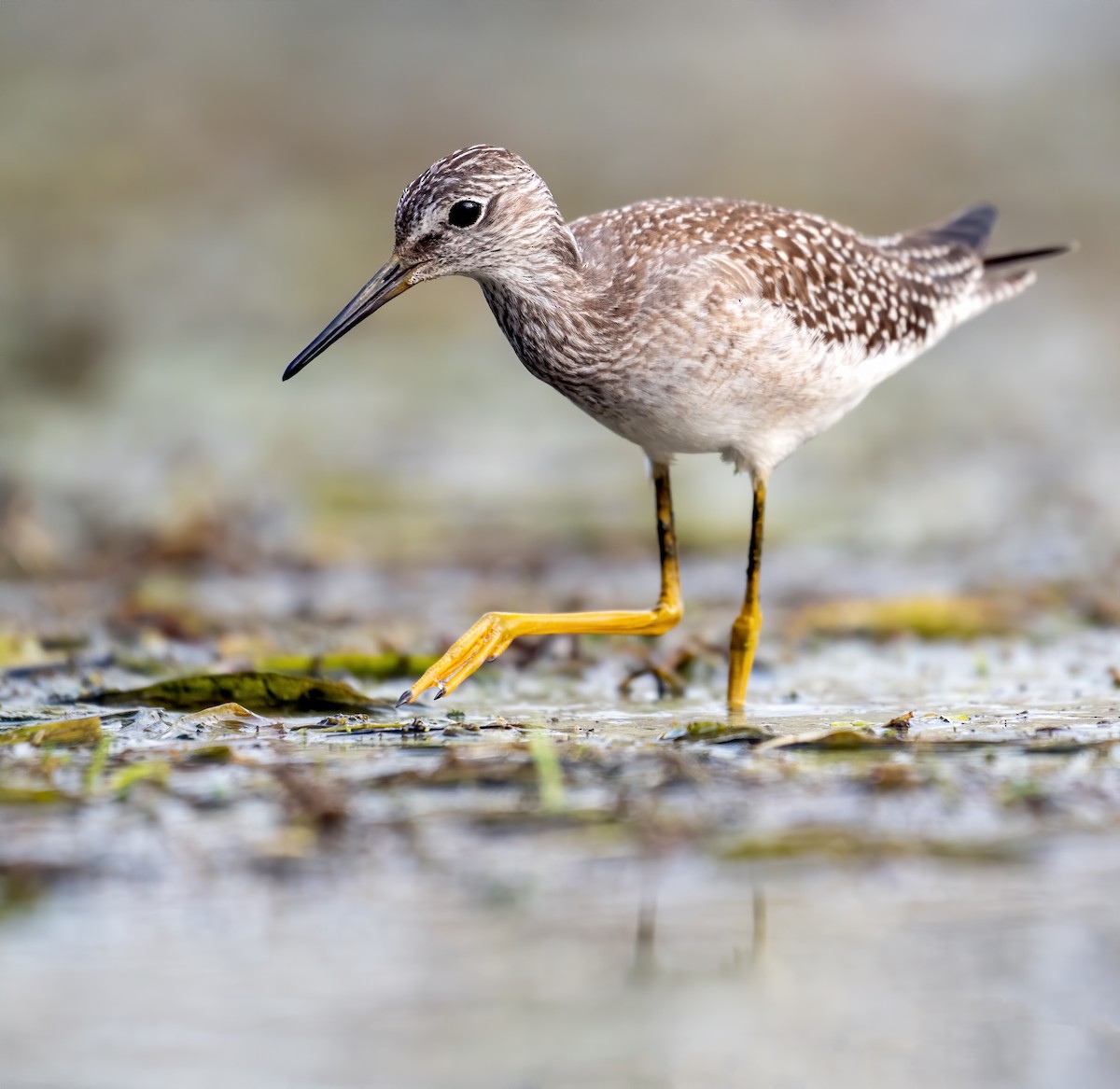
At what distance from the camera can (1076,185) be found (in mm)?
17922

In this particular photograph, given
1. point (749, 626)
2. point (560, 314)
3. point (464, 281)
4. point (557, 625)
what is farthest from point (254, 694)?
point (464, 281)

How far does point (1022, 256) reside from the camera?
889 centimetres

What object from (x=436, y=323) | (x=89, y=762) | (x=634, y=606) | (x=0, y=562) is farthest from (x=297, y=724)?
(x=436, y=323)

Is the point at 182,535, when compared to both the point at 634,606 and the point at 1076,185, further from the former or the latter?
the point at 1076,185

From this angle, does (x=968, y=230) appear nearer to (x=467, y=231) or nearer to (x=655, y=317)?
(x=655, y=317)

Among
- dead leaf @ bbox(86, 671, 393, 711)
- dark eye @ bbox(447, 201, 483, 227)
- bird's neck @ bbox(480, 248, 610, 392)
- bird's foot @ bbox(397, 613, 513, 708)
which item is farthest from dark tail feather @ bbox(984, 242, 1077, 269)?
dead leaf @ bbox(86, 671, 393, 711)

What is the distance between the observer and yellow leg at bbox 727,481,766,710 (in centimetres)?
714

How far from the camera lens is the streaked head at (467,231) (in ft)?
21.3

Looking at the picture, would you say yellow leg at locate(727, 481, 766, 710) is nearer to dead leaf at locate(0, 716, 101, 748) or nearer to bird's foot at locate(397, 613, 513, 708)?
bird's foot at locate(397, 613, 513, 708)

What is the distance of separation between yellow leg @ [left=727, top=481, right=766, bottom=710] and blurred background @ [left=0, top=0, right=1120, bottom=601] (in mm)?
1923

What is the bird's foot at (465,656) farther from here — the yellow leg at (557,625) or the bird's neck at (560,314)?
the bird's neck at (560,314)

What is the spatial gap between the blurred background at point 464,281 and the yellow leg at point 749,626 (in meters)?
1.92

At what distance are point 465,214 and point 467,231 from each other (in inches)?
2.5

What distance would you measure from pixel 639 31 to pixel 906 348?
14.2 metres
